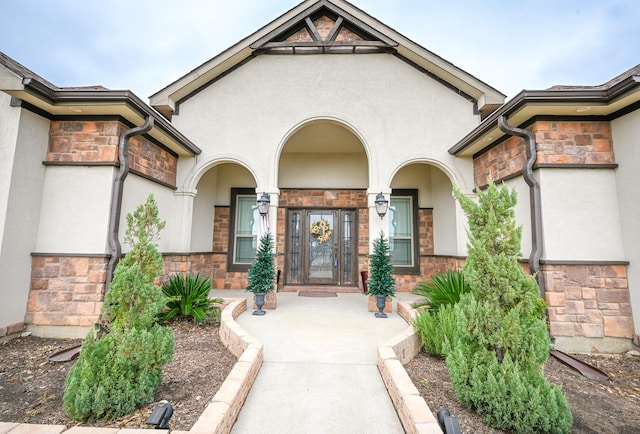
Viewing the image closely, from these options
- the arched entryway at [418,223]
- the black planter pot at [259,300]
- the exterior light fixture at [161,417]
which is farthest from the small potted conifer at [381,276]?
the exterior light fixture at [161,417]

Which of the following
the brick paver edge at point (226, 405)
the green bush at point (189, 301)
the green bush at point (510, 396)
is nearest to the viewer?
the brick paver edge at point (226, 405)

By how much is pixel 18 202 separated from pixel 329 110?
5.23 meters

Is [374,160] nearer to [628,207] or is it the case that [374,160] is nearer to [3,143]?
[628,207]

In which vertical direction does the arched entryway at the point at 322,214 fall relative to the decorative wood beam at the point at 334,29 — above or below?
below

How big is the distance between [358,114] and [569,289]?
4592mm

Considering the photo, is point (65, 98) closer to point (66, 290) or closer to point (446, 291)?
point (66, 290)

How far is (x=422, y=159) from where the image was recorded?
598cm

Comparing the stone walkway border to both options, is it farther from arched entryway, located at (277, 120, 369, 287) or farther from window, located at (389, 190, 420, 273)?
window, located at (389, 190, 420, 273)

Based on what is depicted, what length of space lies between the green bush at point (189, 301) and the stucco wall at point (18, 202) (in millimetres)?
1797

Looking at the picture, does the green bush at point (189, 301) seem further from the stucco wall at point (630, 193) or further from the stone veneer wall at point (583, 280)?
the stucco wall at point (630, 193)

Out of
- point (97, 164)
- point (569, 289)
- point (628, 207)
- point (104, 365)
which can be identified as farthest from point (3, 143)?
point (628, 207)

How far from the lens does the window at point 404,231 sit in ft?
25.5

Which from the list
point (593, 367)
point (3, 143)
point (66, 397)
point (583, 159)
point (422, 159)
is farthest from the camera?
point (422, 159)

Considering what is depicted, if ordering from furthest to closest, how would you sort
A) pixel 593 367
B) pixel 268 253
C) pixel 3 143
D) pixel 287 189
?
pixel 287 189
pixel 268 253
pixel 3 143
pixel 593 367
